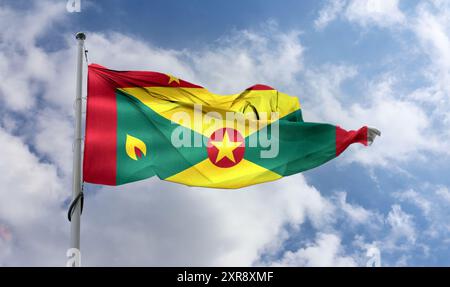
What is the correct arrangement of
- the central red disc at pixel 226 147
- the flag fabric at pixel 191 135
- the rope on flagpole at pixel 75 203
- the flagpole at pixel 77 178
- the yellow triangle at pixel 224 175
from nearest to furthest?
1. the flagpole at pixel 77 178
2. the rope on flagpole at pixel 75 203
3. the flag fabric at pixel 191 135
4. the yellow triangle at pixel 224 175
5. the central red disc at pixel 226 147

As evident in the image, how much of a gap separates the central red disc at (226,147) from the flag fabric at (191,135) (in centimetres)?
3

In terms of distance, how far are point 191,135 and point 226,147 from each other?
1.02m

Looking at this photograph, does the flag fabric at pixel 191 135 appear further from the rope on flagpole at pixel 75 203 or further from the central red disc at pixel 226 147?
the rope on flagpole at pixel 75 203

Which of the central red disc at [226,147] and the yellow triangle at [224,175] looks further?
the central red disc at [226,147]

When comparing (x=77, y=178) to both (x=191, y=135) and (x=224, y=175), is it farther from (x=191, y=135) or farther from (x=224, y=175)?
(x=224, y=175)

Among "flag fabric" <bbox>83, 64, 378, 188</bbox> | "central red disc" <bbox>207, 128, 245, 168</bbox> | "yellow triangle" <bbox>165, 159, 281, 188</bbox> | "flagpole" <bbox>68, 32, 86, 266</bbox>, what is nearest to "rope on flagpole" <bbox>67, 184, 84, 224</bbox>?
"flagpole" <bbox>68, 32, 86, 266</bbox>

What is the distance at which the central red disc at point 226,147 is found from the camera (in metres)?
18.2

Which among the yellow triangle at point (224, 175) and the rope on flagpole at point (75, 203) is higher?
the yellow triangle at point (224, 175)

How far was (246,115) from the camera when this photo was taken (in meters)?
19.5

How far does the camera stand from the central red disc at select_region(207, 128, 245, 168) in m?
18.2

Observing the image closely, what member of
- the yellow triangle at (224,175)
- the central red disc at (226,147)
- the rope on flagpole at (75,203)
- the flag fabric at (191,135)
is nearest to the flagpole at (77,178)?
the rope on flagpole at (75,203)
